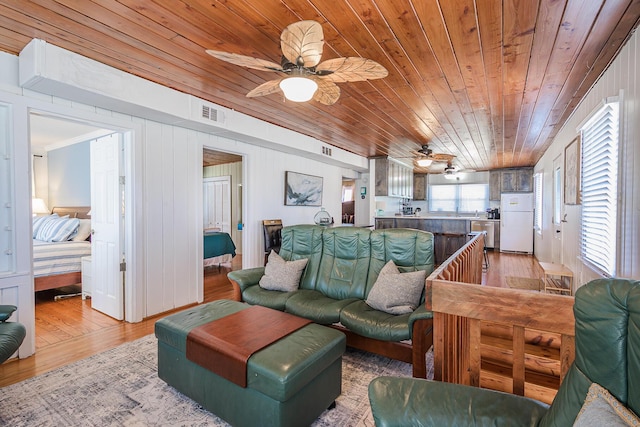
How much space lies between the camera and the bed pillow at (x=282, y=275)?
2943mm

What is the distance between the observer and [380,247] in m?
2.82

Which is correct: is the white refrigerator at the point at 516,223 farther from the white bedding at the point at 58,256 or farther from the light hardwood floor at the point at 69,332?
the white bedding at the point at 58,256

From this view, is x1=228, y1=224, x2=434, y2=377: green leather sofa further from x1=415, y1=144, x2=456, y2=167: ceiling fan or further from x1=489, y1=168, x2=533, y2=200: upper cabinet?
x1=489, y1=168, x2=533, y2=200: upper cabinet

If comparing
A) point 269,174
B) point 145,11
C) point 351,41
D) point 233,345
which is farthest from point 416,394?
point 269,174

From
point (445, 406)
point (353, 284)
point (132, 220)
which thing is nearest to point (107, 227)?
point (132, 220)

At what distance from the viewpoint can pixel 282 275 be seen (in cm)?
298

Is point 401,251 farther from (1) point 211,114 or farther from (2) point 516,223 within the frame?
(2) point 516,223

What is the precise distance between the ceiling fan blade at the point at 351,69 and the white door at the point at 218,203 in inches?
241

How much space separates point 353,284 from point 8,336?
2.42m

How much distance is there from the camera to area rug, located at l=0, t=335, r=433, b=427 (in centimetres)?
179

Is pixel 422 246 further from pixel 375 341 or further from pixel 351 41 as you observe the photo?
pixel 351 41

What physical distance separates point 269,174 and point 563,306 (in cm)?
440

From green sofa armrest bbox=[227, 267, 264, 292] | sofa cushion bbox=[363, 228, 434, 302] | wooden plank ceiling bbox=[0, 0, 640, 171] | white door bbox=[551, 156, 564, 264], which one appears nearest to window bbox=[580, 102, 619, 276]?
wooden plank ceiling bbox=[0, 0, 640, 171]

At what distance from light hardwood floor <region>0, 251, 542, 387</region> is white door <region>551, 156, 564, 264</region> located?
0.91m
